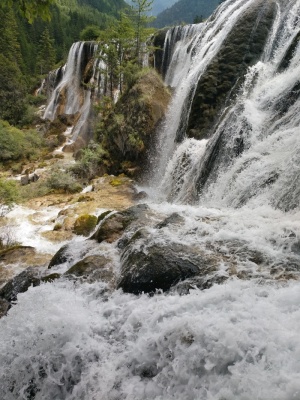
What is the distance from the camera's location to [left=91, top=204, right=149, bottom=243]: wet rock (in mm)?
6937

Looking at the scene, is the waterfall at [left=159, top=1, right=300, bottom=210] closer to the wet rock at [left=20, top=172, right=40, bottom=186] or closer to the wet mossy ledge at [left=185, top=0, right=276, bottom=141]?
the wet mossy ledge at [left=185, top=0, right=276, bottom=141]

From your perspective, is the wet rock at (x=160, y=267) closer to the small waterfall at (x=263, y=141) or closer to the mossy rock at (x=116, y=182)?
the small waterfall at (x=263, y=141)

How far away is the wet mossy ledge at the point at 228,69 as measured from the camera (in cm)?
1263

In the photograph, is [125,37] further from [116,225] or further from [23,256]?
[23,256]

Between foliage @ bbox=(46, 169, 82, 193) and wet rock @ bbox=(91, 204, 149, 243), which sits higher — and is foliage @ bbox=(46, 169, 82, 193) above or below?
below

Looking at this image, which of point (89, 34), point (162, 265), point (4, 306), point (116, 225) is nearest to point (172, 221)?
point (116, 225)

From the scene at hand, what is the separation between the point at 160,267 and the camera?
4.51 m

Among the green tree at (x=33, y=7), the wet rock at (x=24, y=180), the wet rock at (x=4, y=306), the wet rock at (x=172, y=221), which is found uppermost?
the green tree at (x=33, y=7)

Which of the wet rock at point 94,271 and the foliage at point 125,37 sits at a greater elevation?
the foliage at point 125,37

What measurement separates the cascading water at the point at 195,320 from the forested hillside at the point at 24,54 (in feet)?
21.6

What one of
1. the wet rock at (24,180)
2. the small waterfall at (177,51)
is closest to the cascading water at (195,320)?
the wet rock at (24,180)

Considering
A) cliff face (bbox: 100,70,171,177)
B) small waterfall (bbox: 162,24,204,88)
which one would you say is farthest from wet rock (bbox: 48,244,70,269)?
small waterfall (bbox: 162,24,204,88)

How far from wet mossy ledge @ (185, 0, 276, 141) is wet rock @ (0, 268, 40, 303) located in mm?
8981

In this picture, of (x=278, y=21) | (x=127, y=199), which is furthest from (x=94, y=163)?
(x=278, y=21)
